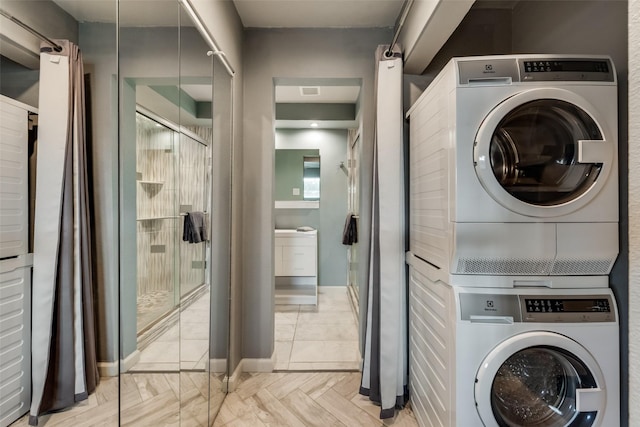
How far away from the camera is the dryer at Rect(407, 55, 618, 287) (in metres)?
1.15

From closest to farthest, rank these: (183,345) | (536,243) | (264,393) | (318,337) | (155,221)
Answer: (155,221) → (536,243) → (183,345) → (264,393) → (318,337)

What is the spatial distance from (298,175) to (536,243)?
317 cm

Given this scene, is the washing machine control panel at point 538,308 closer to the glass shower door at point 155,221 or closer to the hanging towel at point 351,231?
the glass shower door at point 155,221

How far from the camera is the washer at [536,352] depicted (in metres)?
1.14

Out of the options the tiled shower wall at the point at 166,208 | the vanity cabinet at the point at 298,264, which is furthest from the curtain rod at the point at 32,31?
the vanity cabinet at the point at 298,264

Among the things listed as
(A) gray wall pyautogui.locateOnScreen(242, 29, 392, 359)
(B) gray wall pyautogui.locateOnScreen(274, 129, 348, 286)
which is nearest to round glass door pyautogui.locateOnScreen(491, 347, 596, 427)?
(A) gray wall pyautogui.locateOnScreen(242, 29, 392, 359)

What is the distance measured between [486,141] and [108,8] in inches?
52.9

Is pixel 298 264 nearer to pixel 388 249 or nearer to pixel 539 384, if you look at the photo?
pixel 388 249

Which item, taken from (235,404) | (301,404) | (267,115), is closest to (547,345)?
(301,404)

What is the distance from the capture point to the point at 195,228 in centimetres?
142

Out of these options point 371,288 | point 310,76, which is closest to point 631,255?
point 371,288

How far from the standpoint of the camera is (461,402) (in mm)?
1160

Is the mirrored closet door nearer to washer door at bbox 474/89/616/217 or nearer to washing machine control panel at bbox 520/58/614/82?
washer door at bbox 474/89/616/217

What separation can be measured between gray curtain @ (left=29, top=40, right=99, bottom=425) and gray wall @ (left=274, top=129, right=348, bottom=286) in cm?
334
